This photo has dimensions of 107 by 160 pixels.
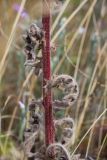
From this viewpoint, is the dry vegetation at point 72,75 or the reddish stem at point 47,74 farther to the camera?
the dry vegetation at point 72,75

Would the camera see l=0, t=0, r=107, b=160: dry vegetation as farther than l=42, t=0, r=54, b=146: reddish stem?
Yes

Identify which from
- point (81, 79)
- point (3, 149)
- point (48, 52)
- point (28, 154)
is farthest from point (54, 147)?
point (81, 79)

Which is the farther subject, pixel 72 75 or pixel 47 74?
pixel 72 75

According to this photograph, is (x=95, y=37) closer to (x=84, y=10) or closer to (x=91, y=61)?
(x=91, y=61)
